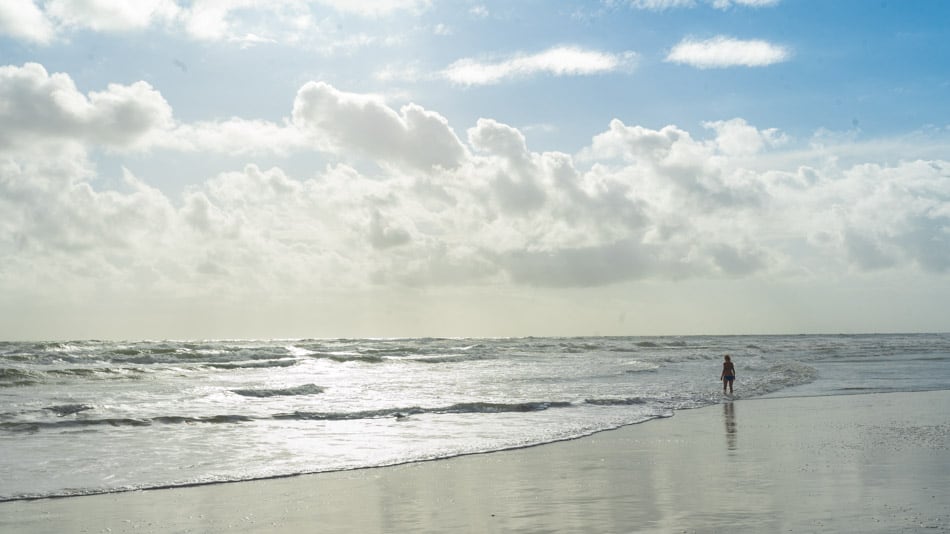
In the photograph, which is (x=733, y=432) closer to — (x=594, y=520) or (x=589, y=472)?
(x=589, y=472)

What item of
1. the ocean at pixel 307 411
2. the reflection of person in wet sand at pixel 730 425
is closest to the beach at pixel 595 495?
the reflection of person in wet sand at pixel 730 425

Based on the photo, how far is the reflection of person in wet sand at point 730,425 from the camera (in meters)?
15.5

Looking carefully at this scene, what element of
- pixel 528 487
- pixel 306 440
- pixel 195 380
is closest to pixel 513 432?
pixel 306 440

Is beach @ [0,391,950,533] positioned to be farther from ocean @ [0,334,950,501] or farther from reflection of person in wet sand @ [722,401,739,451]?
ocean @ [0,334,950,501]

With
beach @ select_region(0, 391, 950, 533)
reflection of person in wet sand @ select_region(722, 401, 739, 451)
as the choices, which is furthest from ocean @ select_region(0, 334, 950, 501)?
reflection of person in wet sand @ select_region(722, 401, 739, 451)

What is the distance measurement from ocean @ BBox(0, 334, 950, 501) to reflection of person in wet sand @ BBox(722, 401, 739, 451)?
1.50 metres

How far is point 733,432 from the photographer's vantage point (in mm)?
17344

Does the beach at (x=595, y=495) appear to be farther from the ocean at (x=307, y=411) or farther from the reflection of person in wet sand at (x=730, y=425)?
the ocean at (x=307, y=411)

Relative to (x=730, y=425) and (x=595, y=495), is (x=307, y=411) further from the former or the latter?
(x=595, y=495)

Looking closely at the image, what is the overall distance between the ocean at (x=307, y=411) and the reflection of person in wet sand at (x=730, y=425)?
1.50m

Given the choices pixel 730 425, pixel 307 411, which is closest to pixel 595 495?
pixel 730 425

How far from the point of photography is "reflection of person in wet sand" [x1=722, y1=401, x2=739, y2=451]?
610 inches

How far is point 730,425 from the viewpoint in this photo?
18812 mm

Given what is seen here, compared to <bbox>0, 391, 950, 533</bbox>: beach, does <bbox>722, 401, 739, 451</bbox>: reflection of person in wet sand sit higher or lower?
lower
